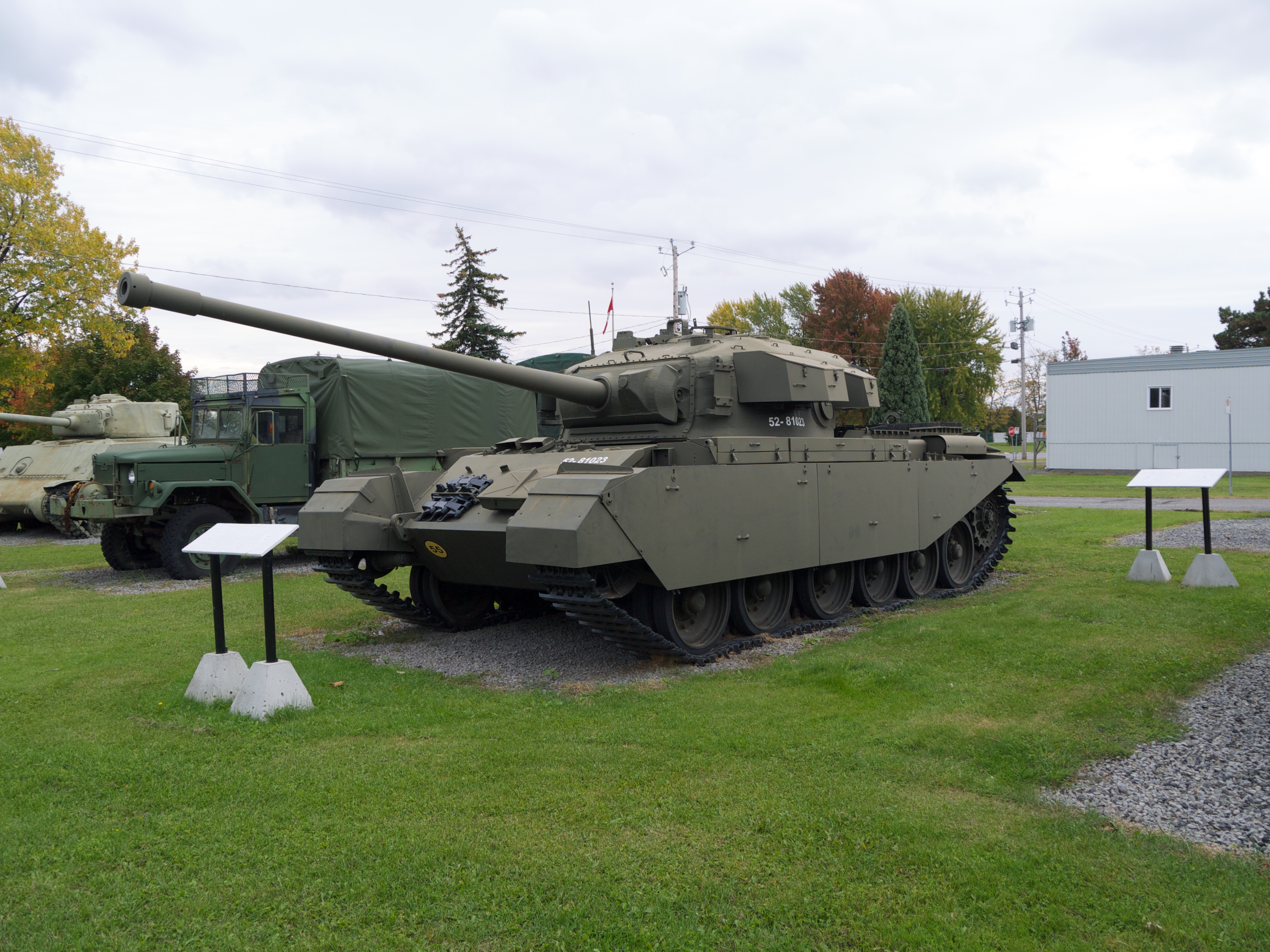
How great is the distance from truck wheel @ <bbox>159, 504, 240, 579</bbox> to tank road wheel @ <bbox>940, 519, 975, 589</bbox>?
10281 mm

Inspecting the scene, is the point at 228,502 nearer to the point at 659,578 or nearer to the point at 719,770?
the point at 659,578

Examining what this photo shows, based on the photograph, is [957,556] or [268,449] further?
[268,449]

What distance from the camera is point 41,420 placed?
21.0 metres

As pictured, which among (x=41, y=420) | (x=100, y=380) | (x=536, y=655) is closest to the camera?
(x=536, y=655)

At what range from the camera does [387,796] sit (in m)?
5.46

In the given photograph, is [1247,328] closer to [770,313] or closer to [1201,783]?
[770,313]

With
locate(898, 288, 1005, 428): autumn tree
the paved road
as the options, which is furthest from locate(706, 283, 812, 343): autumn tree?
the paved road

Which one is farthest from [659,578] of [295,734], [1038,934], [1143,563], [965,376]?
[965,376]

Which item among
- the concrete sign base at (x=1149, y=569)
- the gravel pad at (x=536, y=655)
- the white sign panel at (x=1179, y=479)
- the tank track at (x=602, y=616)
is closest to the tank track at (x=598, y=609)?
the tank track at (x=602, y=616)

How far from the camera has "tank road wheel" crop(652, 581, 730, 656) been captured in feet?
28.7

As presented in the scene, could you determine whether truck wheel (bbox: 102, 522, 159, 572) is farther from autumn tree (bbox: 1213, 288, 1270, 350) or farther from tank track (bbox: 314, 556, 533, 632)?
autumn tree (bbox: 1213, 288, 1270, 350)

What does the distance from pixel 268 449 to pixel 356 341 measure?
9.15 metres

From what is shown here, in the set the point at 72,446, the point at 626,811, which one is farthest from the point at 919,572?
the point at 72,446

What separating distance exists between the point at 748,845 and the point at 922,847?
2.65 ft
